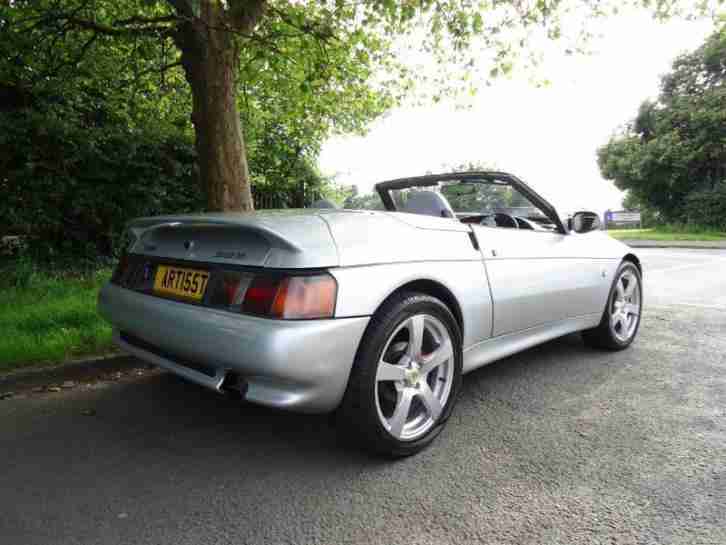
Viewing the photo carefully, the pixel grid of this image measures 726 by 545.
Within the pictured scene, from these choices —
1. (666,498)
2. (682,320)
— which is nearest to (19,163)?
(666,498)

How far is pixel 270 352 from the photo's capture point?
1.81 meters

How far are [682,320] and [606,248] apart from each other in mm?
2026

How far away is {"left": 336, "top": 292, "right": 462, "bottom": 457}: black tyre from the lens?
203cm

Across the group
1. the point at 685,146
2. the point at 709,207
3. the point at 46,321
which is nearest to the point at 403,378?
the point at 46,321

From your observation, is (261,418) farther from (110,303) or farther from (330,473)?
(110,303)

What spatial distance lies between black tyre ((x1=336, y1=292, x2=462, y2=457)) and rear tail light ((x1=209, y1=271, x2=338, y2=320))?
0.88 feet

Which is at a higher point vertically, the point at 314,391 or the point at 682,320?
the point at 314,391

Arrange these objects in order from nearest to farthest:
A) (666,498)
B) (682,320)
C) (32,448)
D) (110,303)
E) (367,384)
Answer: (666,498) → (367,384) → (32,448) → (110,303) → (682,320)

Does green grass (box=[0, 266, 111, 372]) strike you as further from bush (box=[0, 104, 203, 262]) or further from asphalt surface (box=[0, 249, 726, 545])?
bush (box=[0, 104, 203, 262])

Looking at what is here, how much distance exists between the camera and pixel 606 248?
12.2 feet

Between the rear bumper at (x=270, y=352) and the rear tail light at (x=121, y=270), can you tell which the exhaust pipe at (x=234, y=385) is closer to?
the rear bumper at (x=270, y=352)

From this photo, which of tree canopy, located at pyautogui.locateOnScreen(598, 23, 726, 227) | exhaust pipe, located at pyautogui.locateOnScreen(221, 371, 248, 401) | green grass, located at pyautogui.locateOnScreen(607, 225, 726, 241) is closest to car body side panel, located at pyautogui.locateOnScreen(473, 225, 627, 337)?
exhaust pipe, located at pyautogui.locateOnScreen(221, 371, 248, 401)

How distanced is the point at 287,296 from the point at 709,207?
23.3m

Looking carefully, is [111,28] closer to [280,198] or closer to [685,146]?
[280,198]
